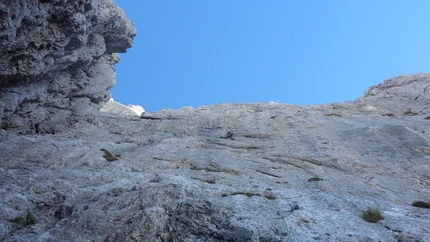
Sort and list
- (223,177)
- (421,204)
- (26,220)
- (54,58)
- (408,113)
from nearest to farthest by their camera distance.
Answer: (26,220) → (421,204) → (223,177) → (54,58) → (408,113)

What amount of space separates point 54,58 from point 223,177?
2122cm

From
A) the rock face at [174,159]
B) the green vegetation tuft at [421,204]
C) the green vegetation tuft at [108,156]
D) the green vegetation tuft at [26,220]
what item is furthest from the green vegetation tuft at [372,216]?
the green vegetation tuft at [108,156]

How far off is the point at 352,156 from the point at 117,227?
24.1 m

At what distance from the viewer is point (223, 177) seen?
88.9 feet

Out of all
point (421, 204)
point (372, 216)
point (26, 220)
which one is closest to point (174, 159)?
point (26, 220)

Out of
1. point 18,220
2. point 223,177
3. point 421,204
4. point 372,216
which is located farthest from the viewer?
point 223,177

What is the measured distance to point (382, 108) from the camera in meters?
53.2

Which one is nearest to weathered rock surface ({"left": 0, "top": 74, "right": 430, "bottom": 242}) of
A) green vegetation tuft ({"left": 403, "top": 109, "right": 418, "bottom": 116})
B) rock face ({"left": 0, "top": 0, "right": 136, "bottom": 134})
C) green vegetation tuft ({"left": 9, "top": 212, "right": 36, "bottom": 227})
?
green vegetation tuft ({"left": 403, "top": 109, "right": 418, "bottom": 116})

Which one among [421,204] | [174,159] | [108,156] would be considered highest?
[174,159]

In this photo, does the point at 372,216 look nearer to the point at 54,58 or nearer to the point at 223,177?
the point at 223,177

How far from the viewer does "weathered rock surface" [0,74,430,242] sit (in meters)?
17.2

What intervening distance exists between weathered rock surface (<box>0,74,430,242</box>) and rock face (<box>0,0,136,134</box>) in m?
3.66

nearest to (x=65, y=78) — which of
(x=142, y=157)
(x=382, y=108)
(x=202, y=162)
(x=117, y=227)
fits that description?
(x=142, y=157)

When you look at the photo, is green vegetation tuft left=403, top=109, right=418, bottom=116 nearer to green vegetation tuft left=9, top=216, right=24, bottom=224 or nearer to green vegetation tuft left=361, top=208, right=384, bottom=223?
green vegetation tuft left=361, top=208, right=384, bottom=223
